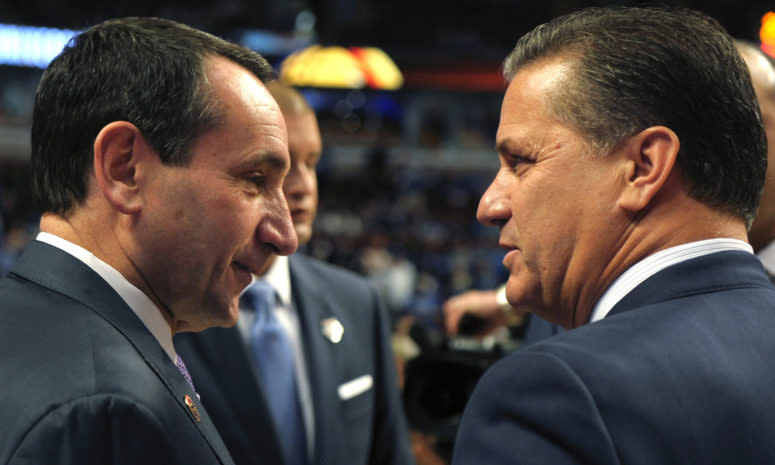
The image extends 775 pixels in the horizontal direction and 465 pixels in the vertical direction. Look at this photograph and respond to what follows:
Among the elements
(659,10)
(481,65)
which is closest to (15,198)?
(481,65)

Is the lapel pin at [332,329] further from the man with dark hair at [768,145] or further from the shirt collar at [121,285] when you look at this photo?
the man with dark hair at [768,145]

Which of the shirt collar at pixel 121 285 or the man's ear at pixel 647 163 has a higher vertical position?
the man's ear at pixel 647 163

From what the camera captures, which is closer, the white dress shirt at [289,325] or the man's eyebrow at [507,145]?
the man's eyebrow at [507,145]

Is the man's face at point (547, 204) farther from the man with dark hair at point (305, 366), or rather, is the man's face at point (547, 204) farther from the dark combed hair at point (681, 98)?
the man with dark hair at point (305, 366)

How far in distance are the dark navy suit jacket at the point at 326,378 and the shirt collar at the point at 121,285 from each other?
0.50 meters

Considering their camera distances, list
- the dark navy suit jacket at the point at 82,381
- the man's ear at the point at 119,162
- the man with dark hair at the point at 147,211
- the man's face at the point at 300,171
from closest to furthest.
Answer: the dark navy suit jacket at the point at 82,381, the man with dark hair at the point at 147,211, the man's ear at the point at 119,162, the man's face at the point at 300,171

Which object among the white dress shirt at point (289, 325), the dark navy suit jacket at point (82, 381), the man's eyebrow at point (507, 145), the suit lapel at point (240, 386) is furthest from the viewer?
the white dress shirt at point (289, 325)

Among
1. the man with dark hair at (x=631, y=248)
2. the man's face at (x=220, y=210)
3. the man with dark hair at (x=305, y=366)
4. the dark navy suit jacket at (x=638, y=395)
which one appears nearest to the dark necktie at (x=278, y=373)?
the man with dark hair at (x=305, y=366)

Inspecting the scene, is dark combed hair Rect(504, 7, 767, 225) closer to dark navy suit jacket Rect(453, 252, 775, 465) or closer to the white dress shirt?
dark navy suit jacket Rect(453, 252, 775, 465)

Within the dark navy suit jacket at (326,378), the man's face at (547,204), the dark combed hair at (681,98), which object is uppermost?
the dark combed hair at (681,98)

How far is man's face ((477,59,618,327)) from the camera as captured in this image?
39.2 inches

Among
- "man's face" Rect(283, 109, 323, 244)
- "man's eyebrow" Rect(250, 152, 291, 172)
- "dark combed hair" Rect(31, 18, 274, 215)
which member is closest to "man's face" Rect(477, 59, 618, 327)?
"man's eyebrow" Rect(250, 152, 291, 172)

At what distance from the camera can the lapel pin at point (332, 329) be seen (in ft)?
5.58

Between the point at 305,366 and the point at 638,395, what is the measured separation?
99 centimetres
